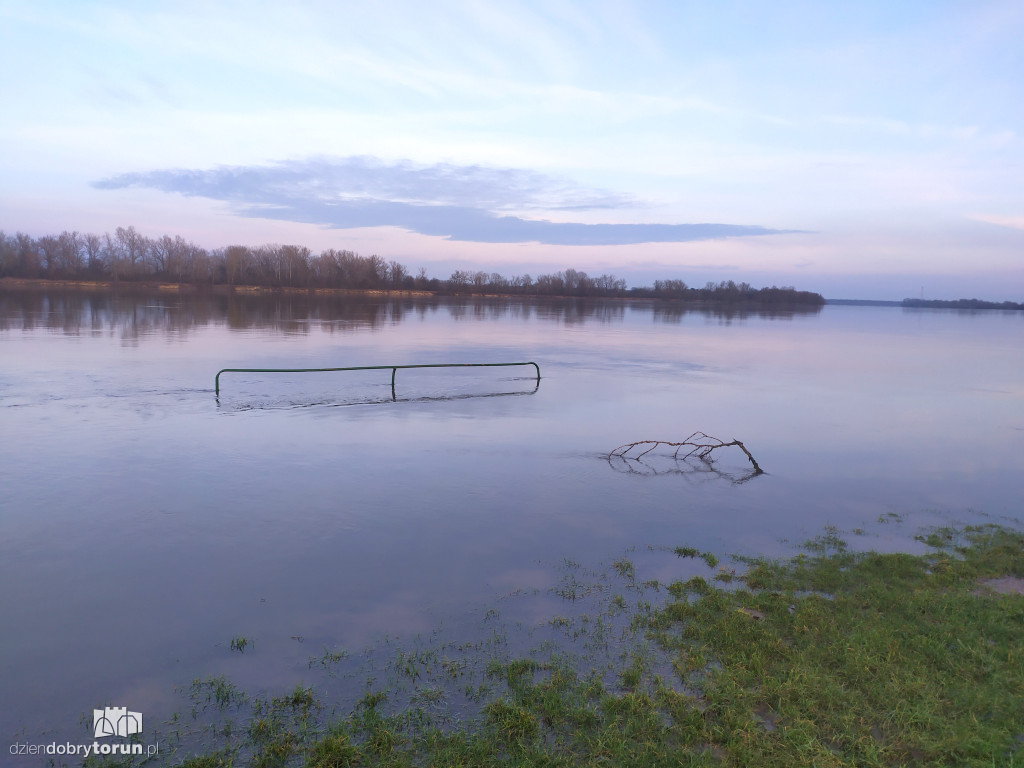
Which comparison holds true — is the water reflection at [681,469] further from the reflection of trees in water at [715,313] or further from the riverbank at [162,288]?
the riverbank at [162,288]

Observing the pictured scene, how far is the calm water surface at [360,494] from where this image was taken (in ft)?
19.3

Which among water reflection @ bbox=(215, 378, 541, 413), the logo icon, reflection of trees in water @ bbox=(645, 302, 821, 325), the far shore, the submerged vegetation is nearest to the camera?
the submerged vegetation

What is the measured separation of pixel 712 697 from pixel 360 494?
269 inches

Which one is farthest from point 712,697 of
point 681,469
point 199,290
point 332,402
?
point 199,290

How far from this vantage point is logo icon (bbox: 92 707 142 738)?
14.6 feet

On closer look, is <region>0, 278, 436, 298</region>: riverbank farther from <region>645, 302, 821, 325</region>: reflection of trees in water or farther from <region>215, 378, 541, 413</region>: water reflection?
<region>215, 378, 541, 413</region>: water reflection

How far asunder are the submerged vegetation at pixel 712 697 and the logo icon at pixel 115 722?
0.48 metres

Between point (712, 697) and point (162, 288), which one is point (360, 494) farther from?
point (162, 288)

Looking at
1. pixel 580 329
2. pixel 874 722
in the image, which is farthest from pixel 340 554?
pixel 580 329

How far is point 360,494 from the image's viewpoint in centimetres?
1008

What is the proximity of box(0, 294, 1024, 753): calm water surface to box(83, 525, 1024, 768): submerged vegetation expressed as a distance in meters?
0.82

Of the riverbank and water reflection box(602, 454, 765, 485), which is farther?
the riverbank

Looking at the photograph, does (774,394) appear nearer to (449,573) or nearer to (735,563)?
(735,563)

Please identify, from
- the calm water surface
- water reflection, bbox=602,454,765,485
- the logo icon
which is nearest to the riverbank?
the calm water surface
